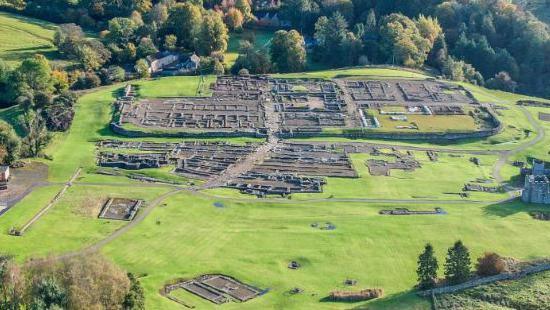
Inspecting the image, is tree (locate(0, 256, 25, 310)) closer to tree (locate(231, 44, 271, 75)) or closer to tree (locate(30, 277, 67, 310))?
tree (locate(30, 277, 67, 310))

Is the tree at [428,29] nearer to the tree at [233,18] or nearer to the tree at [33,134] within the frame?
the tree at [233,18]

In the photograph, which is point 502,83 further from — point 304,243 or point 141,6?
point 304,243

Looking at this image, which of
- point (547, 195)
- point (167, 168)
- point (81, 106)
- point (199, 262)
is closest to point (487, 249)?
→ point (547, 195)

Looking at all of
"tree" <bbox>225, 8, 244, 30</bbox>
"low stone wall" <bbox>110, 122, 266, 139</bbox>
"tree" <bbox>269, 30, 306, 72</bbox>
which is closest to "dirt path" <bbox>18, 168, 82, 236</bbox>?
"low stone wall" <bbox>110, 122, 266, 139</bbox>

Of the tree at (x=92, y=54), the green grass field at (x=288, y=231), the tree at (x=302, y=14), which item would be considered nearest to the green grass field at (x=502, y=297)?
the green grass field at (x=288, y=231)

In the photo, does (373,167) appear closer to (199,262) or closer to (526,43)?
(199,262)
